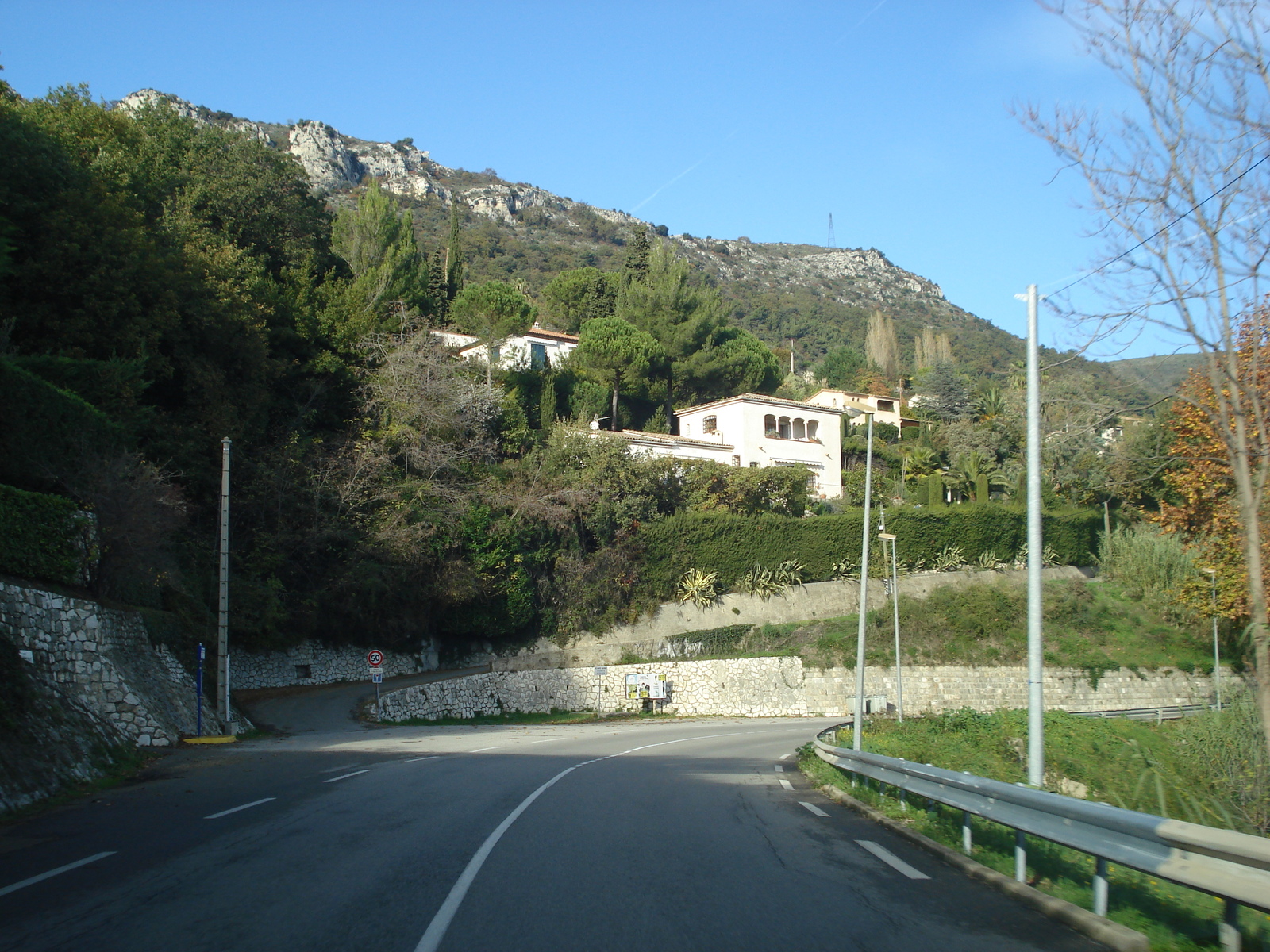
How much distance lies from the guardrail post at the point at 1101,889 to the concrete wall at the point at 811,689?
Answer: 114 ft

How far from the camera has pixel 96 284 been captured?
27156 mm

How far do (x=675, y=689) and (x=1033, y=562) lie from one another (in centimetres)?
3305

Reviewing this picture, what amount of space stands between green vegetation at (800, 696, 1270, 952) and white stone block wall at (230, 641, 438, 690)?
21835 mm

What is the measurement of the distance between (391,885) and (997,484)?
59900 mm

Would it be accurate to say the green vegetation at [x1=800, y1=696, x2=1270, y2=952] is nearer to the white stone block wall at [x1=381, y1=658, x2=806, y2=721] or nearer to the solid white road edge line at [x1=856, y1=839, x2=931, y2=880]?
the solid white road edge line at [x1=856, y1=839, x2=931, y2=880]

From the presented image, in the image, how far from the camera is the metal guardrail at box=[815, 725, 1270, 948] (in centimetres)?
477

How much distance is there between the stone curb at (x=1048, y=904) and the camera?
547 centimetres

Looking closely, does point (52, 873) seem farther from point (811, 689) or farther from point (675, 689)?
point (811, 689)

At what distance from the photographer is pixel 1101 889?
19.9 feet

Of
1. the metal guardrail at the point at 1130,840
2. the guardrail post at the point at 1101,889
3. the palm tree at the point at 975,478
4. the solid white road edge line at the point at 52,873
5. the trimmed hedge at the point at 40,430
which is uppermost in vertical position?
the palm tree at the point at 975,478

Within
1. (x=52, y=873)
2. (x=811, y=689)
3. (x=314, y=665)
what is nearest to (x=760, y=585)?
(x=811, y=689)

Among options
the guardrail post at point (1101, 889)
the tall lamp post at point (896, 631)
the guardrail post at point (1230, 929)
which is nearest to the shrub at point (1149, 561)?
the tall lamp post at point (896, 631)

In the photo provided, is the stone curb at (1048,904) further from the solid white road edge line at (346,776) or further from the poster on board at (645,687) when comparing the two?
the poster on board at (645,687)

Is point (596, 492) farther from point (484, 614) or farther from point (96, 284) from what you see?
point (96, 284)
